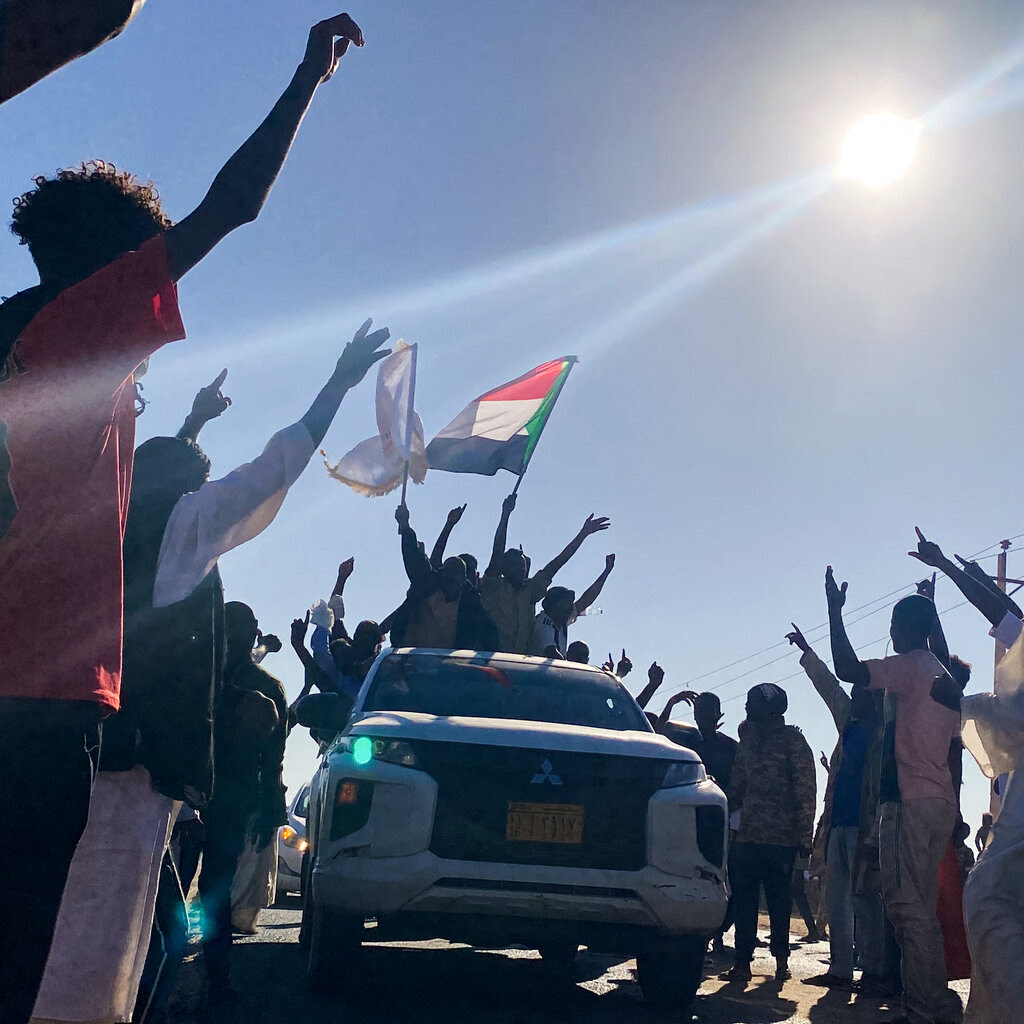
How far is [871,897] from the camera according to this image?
8211mm

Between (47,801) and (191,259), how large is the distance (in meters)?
0.95

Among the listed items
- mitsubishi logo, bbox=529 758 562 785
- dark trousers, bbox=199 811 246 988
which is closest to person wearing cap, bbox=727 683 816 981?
mitsubishi logo, bbox=529 758 562 785

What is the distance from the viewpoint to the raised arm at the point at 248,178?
207cm

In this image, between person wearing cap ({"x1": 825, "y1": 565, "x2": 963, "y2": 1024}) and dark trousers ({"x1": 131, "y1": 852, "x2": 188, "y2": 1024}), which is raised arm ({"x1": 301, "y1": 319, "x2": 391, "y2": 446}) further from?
person wearing cap ({"x1": 825, "y1": 565, "x2": 963, "y2": 1024})

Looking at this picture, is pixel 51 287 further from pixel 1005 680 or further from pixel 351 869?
pixel 351 869

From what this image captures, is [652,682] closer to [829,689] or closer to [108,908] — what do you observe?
[829,689]

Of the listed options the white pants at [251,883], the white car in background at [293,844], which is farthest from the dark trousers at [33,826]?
the white car in background at [293,844]

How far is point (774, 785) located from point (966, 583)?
4.44 meters

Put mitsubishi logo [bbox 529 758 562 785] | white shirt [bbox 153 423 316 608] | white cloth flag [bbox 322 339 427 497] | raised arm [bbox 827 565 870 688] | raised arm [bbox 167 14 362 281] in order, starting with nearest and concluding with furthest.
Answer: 1. raised arm [bbox 167 14 362 281]
2. white shirt [bbox 153 423 316 608]
3. mitsubishi logo [bbox 529 758 562 785]
4. raised arm [bbox 827 565 870 688]
5. white cloth flag [bbox 322 339 427 497]

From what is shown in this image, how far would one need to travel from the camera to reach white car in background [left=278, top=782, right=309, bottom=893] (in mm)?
14188

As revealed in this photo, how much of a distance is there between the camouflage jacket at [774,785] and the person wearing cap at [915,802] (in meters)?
2.46

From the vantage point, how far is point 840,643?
266 inches

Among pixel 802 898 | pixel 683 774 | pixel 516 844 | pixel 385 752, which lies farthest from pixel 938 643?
pixel 802 898

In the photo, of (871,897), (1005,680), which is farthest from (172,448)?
(871,897)
